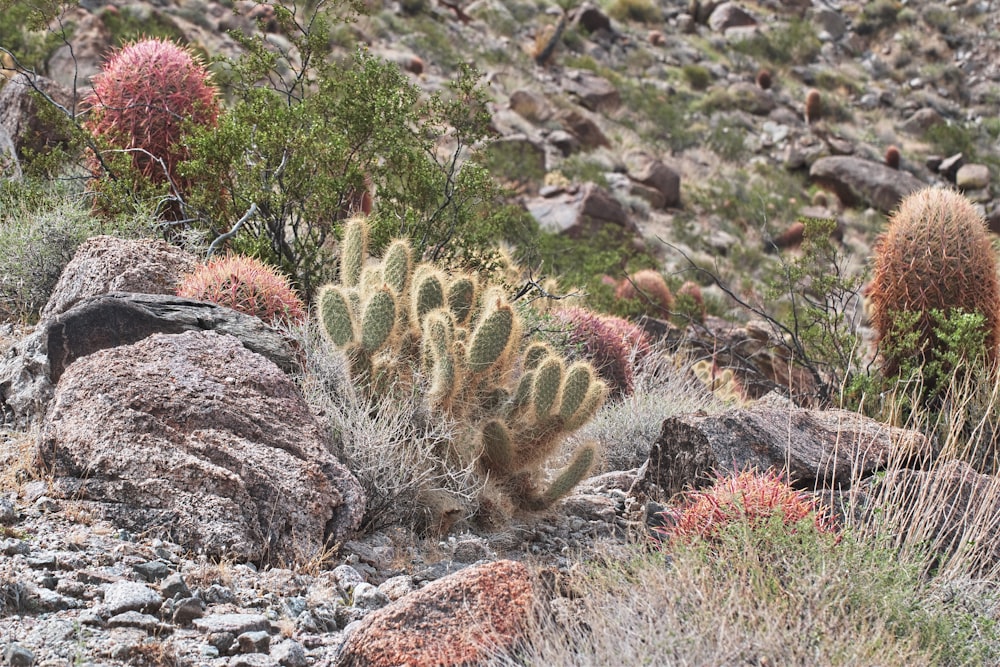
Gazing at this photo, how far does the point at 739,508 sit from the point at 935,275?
425 centimetres

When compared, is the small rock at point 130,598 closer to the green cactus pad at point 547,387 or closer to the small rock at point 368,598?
the small rock at point 368,598

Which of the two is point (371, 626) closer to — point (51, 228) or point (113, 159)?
point (51, 228)

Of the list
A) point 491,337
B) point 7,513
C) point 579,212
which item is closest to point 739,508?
point 491,337

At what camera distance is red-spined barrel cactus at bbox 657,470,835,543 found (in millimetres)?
4102

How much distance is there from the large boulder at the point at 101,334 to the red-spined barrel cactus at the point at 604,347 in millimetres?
2806

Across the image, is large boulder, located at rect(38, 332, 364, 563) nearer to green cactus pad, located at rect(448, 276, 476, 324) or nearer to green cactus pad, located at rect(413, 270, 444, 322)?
green cactus pad, located at rect(413, 270, 444, 322)

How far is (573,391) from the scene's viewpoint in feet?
17.6

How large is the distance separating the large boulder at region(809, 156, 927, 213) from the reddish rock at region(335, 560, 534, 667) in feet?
70.2

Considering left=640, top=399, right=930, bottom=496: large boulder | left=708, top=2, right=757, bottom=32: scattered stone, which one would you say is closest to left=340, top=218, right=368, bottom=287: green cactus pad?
left=640, top=399, right=930, bottom=496: large boulder

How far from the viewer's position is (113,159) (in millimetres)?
7805

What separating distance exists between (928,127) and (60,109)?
26.3 metres

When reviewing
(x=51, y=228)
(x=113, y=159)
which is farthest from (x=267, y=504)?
(x=113, y=159)

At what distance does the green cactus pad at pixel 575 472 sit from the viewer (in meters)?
5.39

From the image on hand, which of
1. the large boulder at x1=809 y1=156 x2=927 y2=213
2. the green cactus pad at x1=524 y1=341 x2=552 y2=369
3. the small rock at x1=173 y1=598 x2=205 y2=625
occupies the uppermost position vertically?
the large boulder at x1=809 y1=156 x2=927 y2=213
